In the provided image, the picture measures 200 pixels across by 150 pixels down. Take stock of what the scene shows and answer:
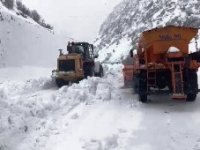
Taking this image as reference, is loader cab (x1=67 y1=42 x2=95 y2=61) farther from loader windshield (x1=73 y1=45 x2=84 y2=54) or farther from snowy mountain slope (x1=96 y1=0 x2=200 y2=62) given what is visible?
snowy mountain slope (x1=96 y1=0 x2=200 y2=62)

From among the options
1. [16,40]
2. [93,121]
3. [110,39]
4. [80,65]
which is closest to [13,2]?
[16,40]

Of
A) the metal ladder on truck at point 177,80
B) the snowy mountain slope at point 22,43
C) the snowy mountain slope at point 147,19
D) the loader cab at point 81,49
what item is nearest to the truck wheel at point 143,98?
the metal ladder on truck at point 177,80

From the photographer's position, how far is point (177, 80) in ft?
44.7

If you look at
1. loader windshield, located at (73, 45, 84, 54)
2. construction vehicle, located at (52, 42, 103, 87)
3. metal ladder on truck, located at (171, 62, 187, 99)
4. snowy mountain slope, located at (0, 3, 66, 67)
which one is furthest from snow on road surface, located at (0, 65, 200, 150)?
snowy mountain slope, located at (0, 3, 66, 67)

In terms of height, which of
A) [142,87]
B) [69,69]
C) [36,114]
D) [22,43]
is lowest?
[36,114]

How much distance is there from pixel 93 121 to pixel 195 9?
113487 millimetres

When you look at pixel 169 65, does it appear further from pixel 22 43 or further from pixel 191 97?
pixel 22 43

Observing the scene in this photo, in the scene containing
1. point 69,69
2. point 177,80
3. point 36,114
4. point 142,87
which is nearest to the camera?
point 36,114

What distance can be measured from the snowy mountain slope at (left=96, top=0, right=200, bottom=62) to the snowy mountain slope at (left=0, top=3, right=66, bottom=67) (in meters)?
62.3

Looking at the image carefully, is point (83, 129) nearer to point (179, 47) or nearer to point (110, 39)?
point (179, 47)

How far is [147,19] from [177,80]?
491 feet

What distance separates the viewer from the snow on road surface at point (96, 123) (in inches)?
353

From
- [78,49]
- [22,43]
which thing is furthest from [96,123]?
[22,43]

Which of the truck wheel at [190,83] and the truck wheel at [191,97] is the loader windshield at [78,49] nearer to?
the truck wheel at [191,97]
